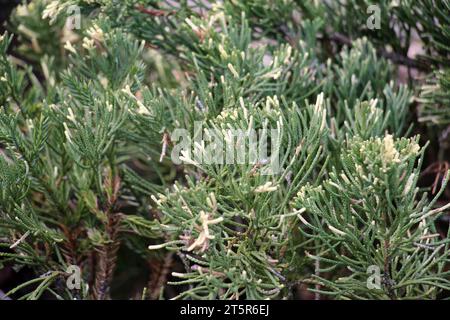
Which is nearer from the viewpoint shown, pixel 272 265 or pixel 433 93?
pixel 272 265

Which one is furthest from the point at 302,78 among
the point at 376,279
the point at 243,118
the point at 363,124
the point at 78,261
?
the point at 78,261

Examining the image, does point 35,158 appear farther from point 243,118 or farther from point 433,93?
point 433,93

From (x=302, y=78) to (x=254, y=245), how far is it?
16.5 inches

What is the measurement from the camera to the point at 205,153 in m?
0.88

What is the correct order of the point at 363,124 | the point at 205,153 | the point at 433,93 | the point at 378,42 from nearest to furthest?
the point at 205,153, the point at 363,124, the point at 433,93, the point at 378,42

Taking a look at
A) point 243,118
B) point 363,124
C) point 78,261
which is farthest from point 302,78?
point 78,261

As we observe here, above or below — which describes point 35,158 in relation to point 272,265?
above

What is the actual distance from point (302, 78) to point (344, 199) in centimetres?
39

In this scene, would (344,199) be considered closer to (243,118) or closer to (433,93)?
(243,118)

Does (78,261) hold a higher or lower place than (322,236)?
lower

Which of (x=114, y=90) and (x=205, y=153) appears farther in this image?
(x=114, y=90)

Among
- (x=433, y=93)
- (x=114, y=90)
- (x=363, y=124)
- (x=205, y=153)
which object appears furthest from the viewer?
(x=433, y=93)

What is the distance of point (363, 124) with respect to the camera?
3.37ft

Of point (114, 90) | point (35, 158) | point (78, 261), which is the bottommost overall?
point (78, 261)
